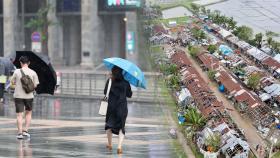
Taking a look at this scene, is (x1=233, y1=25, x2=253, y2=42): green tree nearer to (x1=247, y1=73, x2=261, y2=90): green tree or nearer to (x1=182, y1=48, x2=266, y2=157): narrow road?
(x1=182, y1=48, x2=266, y2=157): narrow road

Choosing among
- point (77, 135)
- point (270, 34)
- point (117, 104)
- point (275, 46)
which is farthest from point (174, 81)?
point (117, 104)

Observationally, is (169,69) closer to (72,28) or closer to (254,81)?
(254,81)

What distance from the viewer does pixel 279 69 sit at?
1973cm

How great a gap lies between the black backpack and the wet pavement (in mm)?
1008

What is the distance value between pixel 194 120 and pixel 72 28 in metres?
46.3

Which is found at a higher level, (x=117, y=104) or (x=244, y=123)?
(x=117, y=104)

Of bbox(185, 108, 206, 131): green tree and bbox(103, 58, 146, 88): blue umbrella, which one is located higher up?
bbox(103, 58, 146, 88): blue umbrella

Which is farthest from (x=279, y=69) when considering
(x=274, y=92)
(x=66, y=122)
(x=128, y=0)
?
(x=128, y=0)

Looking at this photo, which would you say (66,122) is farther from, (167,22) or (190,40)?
(190,40)

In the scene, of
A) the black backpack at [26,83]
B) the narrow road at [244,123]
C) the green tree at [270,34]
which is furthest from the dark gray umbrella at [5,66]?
the green tree at [270,34]

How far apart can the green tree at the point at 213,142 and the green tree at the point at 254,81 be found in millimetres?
7726

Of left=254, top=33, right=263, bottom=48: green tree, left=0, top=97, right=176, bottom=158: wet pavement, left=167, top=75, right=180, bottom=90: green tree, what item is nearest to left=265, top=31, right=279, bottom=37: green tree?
left=254, top=33, right=263, bottom=48: green tree

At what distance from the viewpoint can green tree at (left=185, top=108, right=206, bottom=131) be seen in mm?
12508

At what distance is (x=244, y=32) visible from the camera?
21.3m
